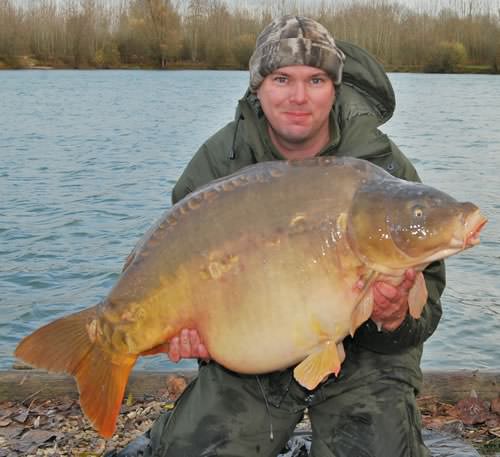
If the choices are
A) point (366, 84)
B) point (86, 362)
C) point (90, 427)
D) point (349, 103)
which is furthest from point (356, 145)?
point (90, 427)

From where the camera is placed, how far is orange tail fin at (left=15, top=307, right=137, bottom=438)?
2.57 m

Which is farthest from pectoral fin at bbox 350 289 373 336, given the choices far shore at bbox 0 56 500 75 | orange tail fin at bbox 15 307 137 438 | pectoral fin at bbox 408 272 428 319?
far shore at bbox 0 56 500 75

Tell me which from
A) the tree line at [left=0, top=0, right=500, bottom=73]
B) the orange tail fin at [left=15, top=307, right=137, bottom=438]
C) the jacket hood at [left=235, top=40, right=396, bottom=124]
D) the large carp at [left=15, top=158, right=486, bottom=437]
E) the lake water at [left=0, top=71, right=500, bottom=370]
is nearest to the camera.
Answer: the large carp at [left=15, top=158, right=486, bottom=437]

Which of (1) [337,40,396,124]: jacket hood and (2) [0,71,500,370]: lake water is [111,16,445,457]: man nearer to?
(1) [337,40,396,124]: jacket hood

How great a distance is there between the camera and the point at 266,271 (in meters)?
2.40

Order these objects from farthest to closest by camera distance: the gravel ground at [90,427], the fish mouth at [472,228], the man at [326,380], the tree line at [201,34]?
the tree line at [201,34] < the gravel ground at [90,427] < the man at [326,380] < the fish mouth at [472,228]

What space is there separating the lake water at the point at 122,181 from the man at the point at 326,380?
2.08 metres

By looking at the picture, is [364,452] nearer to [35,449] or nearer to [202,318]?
[202,318]

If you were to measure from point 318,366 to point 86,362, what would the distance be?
0.72 metres

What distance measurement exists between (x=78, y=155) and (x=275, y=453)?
36.5ft

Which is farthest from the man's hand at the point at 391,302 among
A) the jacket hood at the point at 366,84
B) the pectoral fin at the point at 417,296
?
the jacket hood at the point at 366,84

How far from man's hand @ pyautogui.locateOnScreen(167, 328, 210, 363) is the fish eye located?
0.75 metres

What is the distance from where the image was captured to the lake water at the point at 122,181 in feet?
20.1

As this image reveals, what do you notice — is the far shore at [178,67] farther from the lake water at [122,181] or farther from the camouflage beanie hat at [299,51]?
the camouflage beanie hat at [299,51]
